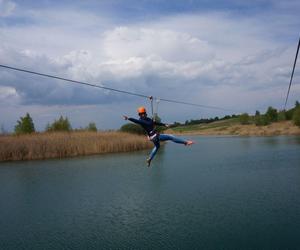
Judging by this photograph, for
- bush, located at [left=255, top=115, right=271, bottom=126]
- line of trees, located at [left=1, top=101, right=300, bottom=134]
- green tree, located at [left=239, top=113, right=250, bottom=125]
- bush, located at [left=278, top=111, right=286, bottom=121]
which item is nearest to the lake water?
line of trees, located at [left=1, top=101, right=300, bottom=134]

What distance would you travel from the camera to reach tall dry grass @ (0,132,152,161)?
105ft

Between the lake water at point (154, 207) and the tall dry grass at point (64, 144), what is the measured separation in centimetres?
634

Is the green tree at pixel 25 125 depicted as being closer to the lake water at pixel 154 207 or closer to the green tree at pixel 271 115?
the lake water at pixel 154 207

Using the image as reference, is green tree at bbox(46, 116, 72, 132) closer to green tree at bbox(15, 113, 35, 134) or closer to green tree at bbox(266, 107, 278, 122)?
green tree at bbox(15, 113, 35, 134)

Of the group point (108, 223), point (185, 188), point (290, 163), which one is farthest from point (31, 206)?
point (290, 163)

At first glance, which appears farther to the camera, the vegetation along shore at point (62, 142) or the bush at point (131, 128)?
the bush at point (131, 128)

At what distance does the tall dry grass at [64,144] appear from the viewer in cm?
3208

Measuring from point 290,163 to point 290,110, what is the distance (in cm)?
5789

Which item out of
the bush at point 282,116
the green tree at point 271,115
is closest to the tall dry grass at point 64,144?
the bush at point 282,116

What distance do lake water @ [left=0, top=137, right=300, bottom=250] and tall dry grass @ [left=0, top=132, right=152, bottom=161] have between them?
20.8 ft

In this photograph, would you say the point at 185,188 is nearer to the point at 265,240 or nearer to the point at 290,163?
the point at 265,240

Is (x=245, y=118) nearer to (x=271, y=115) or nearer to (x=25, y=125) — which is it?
(x=271, y=115)

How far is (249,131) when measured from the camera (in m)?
75.6

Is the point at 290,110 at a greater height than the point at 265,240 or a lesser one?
greater
